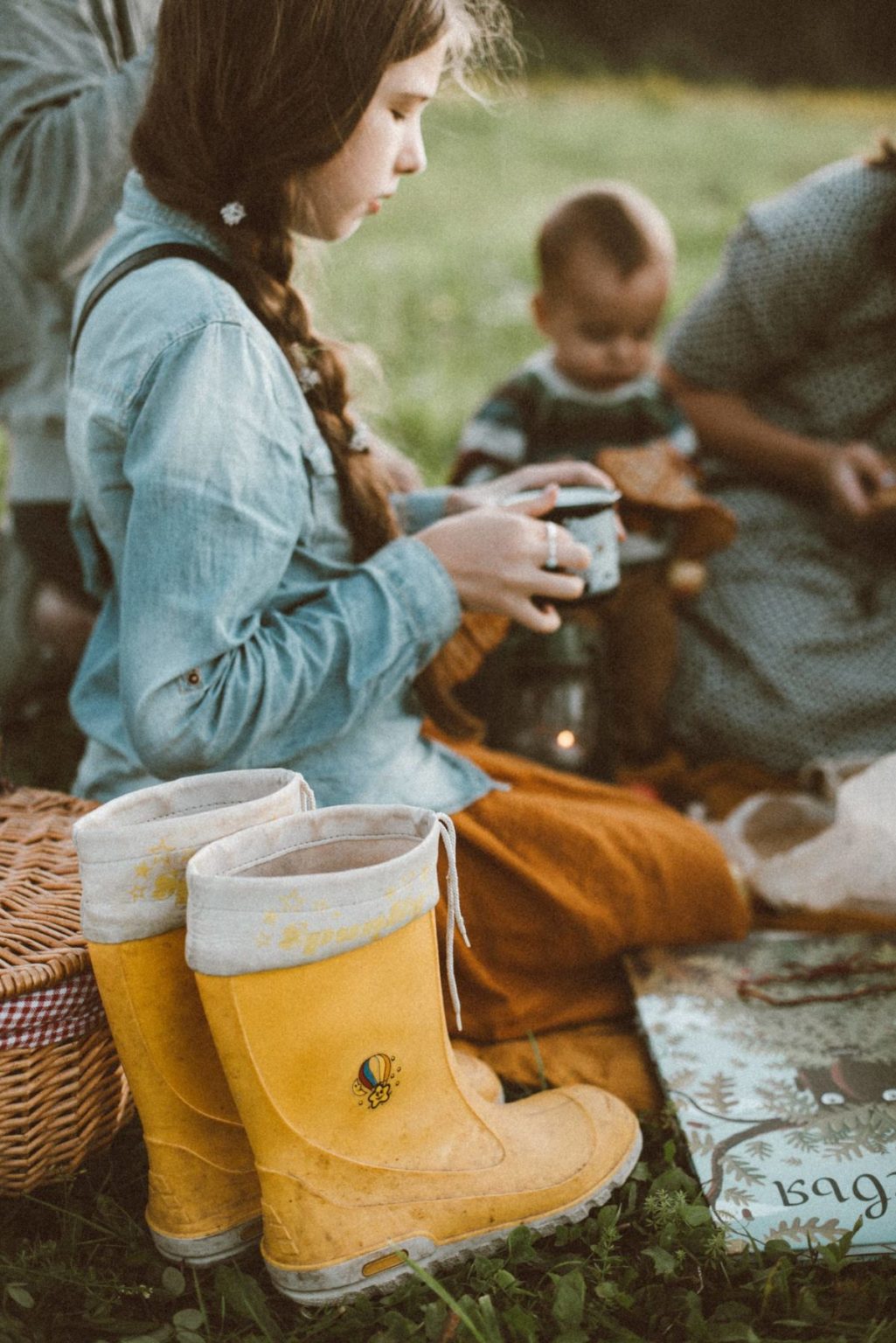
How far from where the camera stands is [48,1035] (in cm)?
125

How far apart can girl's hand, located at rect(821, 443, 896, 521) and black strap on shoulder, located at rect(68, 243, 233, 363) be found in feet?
4.47

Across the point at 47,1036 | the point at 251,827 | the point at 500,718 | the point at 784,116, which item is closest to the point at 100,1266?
the point at 47,1036

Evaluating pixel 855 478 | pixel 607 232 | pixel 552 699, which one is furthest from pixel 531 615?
pixel 607 232

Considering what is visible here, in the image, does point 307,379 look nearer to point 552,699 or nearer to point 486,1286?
point 552,699

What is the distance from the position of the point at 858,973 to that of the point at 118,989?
1051 millimetres

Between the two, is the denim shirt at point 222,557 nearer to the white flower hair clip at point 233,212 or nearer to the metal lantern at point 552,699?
the white flower hair clip at point 233,212

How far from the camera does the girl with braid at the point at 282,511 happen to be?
4.19 feet

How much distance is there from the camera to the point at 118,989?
3.84 feet

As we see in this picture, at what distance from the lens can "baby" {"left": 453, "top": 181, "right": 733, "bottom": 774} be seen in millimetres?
2434

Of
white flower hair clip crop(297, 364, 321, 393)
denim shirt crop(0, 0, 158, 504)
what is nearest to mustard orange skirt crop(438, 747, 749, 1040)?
white flower hair clip crop(297, 364, 321, 393)

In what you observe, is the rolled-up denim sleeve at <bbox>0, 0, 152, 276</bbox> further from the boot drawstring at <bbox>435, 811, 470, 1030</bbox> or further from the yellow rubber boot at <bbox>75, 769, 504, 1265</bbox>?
the boot drawstring at <bbox>435, 811, 470, 1030</bbox>

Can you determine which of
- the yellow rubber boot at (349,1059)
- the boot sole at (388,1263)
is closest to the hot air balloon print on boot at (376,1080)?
the yellow rubber boot at (349,1059)

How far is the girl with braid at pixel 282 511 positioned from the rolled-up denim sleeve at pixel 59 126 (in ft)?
1.34

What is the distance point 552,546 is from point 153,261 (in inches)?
22.0
